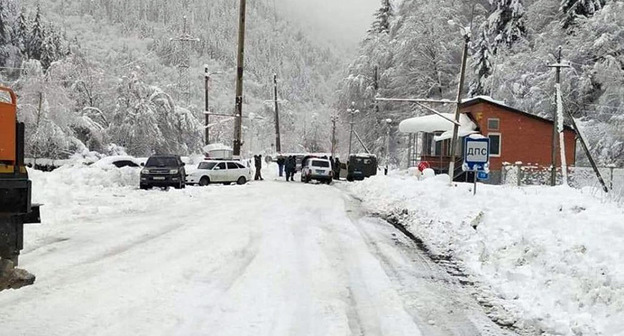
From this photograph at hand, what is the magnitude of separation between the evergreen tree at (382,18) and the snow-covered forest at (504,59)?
128mm

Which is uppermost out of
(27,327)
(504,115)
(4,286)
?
(504,115)

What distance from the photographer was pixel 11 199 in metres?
5.32

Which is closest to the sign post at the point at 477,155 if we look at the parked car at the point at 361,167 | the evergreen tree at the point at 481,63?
the parked car at the point at 361,167

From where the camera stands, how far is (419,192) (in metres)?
19.5

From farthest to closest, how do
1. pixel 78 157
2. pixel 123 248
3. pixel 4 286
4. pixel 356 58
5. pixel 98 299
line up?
pixel 356 58 → pixel 78 157 → pixel 123 248 → pixel 98 299 → pixel 4 286

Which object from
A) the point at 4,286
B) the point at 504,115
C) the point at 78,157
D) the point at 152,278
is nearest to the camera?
the point at 4,286

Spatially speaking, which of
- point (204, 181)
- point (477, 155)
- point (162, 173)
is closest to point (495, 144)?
point (204, 181)

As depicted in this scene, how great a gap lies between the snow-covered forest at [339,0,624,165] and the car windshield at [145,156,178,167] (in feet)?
49.4

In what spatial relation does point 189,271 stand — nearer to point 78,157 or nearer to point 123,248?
point 123,248

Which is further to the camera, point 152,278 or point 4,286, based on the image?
point 152,278

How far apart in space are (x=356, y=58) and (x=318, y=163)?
32.4 meters

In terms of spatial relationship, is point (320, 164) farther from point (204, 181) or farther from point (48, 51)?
point (48, 51)

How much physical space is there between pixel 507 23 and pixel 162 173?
3738 centimetres

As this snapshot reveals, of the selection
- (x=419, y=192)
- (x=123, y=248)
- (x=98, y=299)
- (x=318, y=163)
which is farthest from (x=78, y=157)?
(x=98, y=299)
